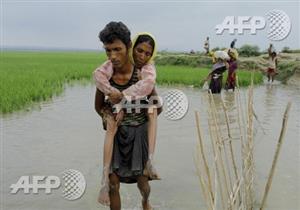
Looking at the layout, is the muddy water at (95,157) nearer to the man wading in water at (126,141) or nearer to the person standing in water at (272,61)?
the man wading in water at (126,141)

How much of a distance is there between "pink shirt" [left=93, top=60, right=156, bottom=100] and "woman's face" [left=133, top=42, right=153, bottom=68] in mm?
35

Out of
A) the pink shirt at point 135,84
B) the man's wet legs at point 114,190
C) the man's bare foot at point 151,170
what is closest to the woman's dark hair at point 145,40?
the pink shirt at point 135,84

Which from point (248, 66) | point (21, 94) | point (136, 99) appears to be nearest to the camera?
point (136, 99)

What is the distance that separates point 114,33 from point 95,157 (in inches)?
99.8

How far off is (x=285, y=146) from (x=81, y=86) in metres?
8.34

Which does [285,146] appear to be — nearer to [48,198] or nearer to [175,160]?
[175,160]

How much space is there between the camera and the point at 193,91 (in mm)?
10812

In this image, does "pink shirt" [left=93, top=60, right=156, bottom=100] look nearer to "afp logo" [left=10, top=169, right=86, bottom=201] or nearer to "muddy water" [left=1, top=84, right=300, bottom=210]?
"muddy water" [left=1, top=84, right=300, bottom=210]

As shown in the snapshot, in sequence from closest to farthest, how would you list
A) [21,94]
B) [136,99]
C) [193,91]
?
[136,99], [21,94], [193,91]

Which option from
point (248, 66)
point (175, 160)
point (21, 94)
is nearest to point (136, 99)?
point (175, 160)

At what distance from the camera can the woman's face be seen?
211 centimetres

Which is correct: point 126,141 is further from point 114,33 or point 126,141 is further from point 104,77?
point 114,33

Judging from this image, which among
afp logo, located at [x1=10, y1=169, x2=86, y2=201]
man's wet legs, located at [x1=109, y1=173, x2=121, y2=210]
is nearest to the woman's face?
man's wet legs, located at [x1=109, y1=173, x2=121, y2=210]

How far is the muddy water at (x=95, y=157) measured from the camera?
312cm
